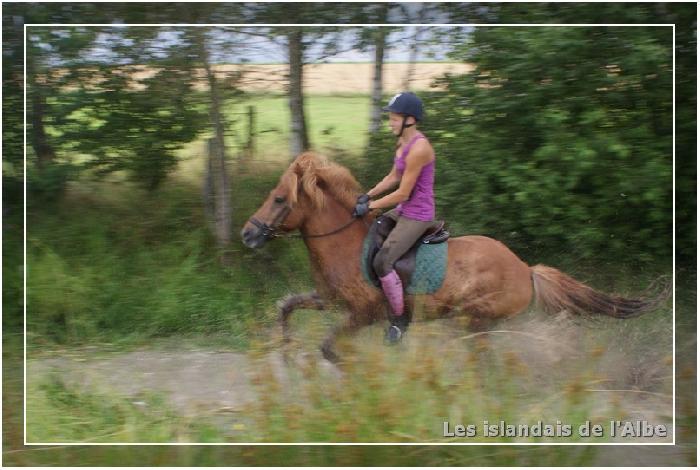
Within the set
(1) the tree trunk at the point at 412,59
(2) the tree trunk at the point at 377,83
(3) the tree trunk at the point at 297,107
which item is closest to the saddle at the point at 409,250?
(2) the tree trunk at the point at 377,83

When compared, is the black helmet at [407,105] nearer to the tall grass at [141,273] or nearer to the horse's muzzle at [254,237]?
the horse's muzzle at [254,237]

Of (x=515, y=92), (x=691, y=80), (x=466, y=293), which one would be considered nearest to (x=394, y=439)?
(x=466, y=293)

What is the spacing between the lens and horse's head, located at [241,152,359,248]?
6148 millimetres

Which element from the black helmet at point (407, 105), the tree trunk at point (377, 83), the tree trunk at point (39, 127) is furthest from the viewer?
the tree trunk at point (39, 127)

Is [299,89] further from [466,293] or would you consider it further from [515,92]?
[466,293]

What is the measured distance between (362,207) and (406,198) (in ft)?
1.10

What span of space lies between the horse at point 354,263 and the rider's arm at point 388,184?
123 mm

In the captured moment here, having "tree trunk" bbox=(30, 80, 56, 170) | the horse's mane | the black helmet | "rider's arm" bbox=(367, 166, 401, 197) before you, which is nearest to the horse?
the horse's mane

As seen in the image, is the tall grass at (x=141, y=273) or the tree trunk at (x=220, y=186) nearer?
the tall grass at (x=141, y=273)

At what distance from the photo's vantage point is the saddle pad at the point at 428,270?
6.13m

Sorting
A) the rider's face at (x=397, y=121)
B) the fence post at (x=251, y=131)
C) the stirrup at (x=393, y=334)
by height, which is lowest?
the stirrup at (x=393, y=334)

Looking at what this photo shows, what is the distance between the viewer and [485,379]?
5773 millimetres

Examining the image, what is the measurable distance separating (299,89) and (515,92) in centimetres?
177

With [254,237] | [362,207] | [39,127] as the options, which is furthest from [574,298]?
[39,127]
